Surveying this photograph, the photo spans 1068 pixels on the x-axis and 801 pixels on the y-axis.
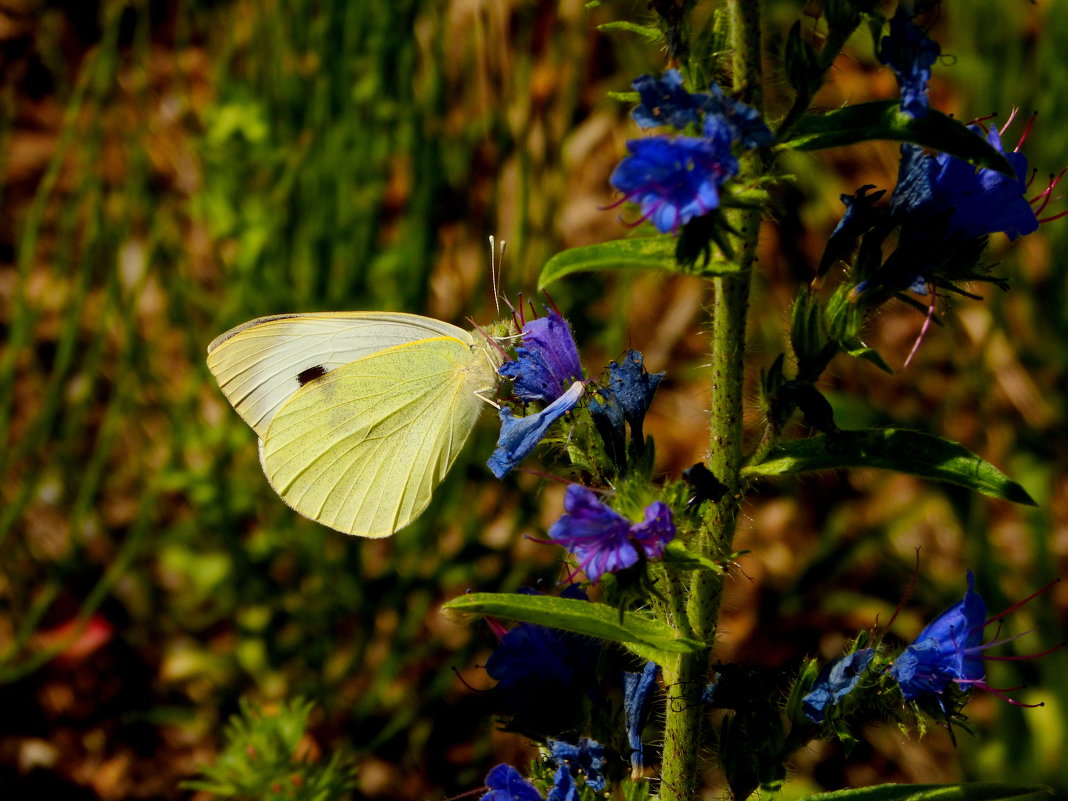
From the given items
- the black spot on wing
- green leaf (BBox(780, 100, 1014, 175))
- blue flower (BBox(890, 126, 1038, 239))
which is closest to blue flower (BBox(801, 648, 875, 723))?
blue flower (BBox(890, 126, 1038, 239))

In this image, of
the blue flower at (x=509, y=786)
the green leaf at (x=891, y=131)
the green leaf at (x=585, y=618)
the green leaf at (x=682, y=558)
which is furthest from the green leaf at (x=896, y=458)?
the blue flower at (x=509, y=786)

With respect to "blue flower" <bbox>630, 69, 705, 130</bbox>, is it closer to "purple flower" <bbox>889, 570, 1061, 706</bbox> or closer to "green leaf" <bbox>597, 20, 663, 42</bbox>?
"green leaf" <bbox>597, 20, 663, 42</bbox>

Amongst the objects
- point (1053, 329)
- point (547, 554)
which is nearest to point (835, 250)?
point (547, 554)

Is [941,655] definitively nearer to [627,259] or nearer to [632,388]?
[632,388]

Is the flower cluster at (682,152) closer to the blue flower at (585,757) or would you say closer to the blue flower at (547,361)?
the blue flower at (547,361)

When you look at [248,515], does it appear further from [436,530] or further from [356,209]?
[356,209]

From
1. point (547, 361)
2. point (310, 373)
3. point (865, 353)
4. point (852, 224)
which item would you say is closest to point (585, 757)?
point (547, 361)
